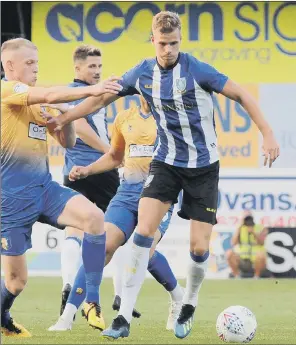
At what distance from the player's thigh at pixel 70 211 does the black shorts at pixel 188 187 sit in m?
0.38

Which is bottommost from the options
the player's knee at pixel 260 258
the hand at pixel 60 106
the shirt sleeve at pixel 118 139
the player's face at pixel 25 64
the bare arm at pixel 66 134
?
the player's knee at pixel 260 258

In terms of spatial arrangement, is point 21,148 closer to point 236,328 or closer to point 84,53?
point 236,328

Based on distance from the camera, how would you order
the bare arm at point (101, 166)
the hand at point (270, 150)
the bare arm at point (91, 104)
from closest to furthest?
the hand at point (270, 150)
the bare arm at point (91, 104)
the bare arm at point (101, 166)

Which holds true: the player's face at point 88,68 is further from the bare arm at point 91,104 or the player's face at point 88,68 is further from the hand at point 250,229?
the hand at point 250,229

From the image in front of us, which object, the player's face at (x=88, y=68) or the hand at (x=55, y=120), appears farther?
the player's face at (x=88, y=68)

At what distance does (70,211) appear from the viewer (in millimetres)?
7770

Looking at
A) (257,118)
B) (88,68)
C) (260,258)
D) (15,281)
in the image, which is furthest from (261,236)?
(257,118)

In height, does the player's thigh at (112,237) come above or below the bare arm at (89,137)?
below

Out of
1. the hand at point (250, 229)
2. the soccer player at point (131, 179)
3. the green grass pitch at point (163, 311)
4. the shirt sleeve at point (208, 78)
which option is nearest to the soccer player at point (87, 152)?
the green grass pitch at point (163, 311)

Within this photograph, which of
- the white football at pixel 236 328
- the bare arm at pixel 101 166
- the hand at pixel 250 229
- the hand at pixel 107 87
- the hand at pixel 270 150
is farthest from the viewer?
the hand at pixel 250 229

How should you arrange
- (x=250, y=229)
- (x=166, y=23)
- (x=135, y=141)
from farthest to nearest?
(x=250, y=229), (x=135, y=141), (x=166, y=23)

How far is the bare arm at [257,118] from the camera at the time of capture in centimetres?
744

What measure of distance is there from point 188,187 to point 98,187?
2.70 metres

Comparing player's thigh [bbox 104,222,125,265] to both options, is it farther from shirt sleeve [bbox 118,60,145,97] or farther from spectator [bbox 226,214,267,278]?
spectator [bbox 226,214,267,278]
